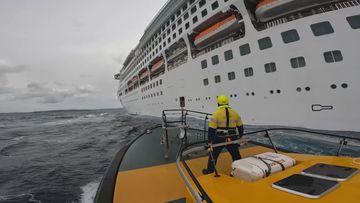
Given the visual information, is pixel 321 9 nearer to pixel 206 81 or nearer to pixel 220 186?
A: pixel 206 81

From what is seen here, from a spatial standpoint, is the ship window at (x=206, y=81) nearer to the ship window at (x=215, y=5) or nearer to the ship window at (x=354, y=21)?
the ship window at (x=215, y=5)

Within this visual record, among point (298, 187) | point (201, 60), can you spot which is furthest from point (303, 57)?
point (298, 187)

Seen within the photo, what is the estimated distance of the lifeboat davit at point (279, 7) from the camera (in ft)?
38.1

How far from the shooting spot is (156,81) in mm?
27953

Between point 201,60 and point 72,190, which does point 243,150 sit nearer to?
point 72,190

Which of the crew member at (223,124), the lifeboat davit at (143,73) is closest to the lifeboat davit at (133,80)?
the lifeboat davit at (143,73)

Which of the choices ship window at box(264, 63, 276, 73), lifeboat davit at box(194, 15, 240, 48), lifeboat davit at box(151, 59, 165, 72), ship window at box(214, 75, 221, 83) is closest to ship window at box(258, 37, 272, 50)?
ship window at box(264, 63, 276, 73)

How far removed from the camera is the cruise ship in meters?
9.59

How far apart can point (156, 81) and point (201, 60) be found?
1170 cm

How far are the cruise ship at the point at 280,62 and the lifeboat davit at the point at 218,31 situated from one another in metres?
0.07

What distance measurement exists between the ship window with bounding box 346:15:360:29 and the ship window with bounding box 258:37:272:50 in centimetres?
368

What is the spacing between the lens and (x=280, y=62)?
11461 mm

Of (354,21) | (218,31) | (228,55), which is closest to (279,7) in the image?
(354,21)

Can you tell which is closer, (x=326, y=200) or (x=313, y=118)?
(x=326, y=200)
